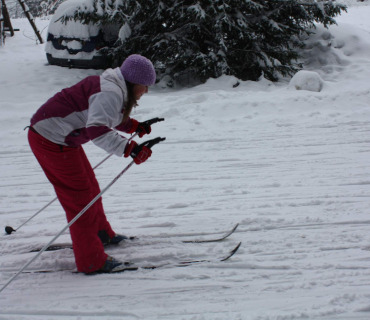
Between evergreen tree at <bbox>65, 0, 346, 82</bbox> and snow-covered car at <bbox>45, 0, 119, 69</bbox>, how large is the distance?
47 cm

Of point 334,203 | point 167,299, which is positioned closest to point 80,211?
point 167,299

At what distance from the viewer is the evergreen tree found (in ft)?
25.1

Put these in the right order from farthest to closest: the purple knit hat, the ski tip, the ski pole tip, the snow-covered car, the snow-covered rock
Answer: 1. the snow-covered car
2. the snow-covered rock
3. the ski pole tip
4. the ski tip
5. the purple knit hat

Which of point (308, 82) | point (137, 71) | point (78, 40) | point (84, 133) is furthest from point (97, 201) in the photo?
point (78, 40)

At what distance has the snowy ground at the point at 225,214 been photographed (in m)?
2.08

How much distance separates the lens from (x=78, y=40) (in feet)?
27.8

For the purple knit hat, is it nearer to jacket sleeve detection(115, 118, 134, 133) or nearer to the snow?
jacket sleeve detection(115, 118, 134, 133)

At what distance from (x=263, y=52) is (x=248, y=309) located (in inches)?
286

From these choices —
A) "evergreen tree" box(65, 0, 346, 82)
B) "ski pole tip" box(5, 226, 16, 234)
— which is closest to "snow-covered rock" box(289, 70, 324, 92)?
"evergreen tree" box(65, 0, 346, 82)

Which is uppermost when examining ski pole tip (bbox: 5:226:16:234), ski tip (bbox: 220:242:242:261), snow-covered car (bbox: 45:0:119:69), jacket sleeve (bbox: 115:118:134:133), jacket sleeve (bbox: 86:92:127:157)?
snow-covered car (bbox: 45:0:119:69)

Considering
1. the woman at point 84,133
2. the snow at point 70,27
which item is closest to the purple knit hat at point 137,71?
the woman at point 84,133

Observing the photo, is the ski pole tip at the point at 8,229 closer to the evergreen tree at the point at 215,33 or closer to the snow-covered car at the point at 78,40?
the evergreen tree at the point at 215,33

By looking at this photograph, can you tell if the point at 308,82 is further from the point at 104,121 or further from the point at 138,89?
the point at 104,121

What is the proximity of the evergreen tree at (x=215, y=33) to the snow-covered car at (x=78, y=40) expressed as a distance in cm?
47
